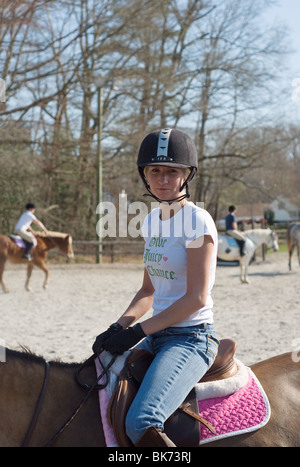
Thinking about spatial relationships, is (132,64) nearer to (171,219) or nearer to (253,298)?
(253,298)

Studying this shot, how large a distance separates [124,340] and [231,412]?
0.60 meters

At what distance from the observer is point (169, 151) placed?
7.55 ft

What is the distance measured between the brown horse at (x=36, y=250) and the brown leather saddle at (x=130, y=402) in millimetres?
11219

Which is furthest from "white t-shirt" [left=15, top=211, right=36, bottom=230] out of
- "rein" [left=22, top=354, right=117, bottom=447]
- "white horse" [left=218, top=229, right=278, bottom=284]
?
"rein" [left=22, top=354, right=117, bottom=447]

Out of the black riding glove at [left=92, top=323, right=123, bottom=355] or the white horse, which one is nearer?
the black riding glove at [left=92, top=323, right=123, bottom=355]

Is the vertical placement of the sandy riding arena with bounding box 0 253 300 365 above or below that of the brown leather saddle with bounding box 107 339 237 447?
below

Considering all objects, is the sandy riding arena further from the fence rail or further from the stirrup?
the fence rail

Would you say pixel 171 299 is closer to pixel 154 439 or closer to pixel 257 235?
pixel 154 439

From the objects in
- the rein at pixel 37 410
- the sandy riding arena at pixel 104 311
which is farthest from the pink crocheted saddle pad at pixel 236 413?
the sandy riding arena at pixel 104 311

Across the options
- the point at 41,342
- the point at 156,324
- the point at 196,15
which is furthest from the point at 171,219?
the point at 196,15

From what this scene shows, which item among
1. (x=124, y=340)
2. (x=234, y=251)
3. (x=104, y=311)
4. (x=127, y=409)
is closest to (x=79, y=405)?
(x=127, y=409)

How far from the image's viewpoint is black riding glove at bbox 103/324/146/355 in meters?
2.16

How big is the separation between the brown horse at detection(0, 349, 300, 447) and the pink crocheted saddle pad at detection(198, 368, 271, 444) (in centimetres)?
5

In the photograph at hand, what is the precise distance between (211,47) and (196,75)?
5.20 ft
